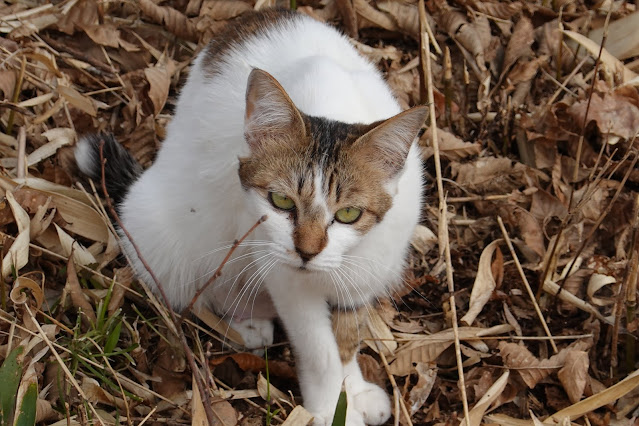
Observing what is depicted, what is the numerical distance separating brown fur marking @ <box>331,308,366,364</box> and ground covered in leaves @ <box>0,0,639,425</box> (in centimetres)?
15

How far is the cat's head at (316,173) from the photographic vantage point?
1867mm

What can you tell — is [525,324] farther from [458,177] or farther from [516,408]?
[458,177]

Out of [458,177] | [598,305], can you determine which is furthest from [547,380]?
[458,177]

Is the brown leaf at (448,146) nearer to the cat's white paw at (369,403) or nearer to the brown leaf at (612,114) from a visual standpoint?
the brown leaf at (612,114)

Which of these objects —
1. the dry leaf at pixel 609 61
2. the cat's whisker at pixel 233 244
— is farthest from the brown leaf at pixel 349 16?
the cat's whisker at pixel 233 244

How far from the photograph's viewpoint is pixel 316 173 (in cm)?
191

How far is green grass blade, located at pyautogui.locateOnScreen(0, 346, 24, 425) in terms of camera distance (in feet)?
6.13

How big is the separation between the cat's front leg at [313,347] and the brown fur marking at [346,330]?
4 centimetres

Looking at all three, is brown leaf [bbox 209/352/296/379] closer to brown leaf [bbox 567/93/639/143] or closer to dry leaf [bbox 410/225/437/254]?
dry leaf [bbox 410/225/437/254]

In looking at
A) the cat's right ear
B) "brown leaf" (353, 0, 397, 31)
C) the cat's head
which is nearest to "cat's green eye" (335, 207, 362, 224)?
the cat's head

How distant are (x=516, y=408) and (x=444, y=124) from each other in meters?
1.26

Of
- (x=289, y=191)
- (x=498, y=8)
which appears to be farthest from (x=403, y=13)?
(x=289, y=191)

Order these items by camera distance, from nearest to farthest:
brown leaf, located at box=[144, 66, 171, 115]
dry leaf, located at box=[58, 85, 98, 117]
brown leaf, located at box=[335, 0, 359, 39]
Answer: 1. dry leaf, located at box=[58, 85, 98, 117]
2. brown leaf, located at box=[144, 66, 171, 115]
3. brown leaf, located at box=[335, 0, 359, 39]

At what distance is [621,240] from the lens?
107 inches
